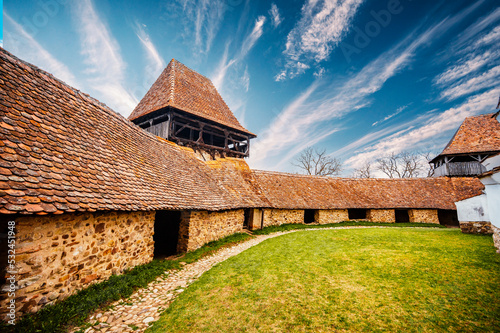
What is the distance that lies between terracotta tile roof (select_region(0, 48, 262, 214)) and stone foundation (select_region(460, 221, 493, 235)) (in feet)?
40.5

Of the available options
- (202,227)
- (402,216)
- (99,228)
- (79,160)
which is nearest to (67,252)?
(99,228)

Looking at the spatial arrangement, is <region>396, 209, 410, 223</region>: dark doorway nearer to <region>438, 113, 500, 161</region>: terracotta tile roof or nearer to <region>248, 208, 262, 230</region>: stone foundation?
<region>438, 113, 500, 161</region>: terracotta tile roof

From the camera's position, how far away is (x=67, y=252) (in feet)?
12.9

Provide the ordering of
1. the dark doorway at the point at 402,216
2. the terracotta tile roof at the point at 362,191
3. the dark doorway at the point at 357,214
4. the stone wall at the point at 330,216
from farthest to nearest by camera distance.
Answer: the dark doorway at the point at 357,214
the dark doorway at the point at 402,216
the terracotta tile roof at the point at 362,191
the stone wall at the point at 330,216

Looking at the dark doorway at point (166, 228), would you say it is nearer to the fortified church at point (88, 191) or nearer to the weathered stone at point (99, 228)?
the fortified church at point (88, 191)

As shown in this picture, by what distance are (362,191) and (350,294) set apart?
56.8ft

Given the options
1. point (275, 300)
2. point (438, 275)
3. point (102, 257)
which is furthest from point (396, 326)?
point (102, 257)

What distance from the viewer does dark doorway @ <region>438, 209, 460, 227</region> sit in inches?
674

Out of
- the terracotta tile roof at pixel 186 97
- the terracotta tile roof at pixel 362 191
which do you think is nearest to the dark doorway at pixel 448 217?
the terracotta tile roof at pixel 362 191

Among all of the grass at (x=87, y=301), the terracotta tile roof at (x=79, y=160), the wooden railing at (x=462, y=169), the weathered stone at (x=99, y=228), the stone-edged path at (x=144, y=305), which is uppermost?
the wooden railing at (x=462, y=169)

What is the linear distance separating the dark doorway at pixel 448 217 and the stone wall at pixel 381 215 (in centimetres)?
466

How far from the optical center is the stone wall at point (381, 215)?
17016mm

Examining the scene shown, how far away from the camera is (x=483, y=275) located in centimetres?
423

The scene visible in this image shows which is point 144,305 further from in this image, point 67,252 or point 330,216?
point 330,216
